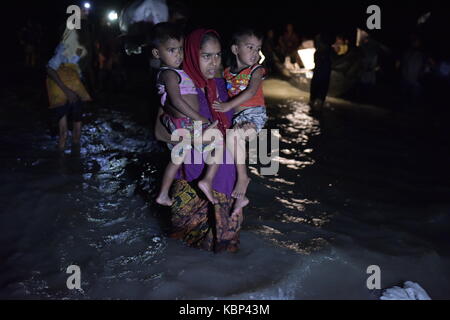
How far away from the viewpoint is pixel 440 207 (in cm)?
423

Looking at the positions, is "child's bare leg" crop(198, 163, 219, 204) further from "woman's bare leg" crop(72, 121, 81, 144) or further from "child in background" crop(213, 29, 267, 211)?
Answer: "woman's bare leg" crop(72, 121, 81, 144)

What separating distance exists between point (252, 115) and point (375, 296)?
172cm

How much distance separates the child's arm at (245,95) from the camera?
288 centimetres

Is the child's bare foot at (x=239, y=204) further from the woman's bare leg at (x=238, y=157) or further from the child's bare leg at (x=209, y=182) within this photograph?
the child's bare leg at (x=209, y=182)

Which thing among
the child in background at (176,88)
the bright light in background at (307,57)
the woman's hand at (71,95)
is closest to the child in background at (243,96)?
the child in background at (176,88)

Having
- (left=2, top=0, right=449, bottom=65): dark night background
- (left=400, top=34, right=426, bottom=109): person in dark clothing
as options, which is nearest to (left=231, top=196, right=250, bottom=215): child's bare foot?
(left=400, top=34, right=426, bottom=109): person in dark clothing

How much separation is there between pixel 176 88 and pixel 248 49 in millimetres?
713

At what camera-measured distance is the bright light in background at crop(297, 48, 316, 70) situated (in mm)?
13956

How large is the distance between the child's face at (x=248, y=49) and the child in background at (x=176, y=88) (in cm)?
50

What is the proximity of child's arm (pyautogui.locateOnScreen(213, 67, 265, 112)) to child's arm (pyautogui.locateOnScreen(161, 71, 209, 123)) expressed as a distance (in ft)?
0.71

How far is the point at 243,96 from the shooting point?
9.75 ft

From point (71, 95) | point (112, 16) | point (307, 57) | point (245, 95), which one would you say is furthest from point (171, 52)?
point (307, 57)

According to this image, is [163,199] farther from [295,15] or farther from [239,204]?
[295,15]
